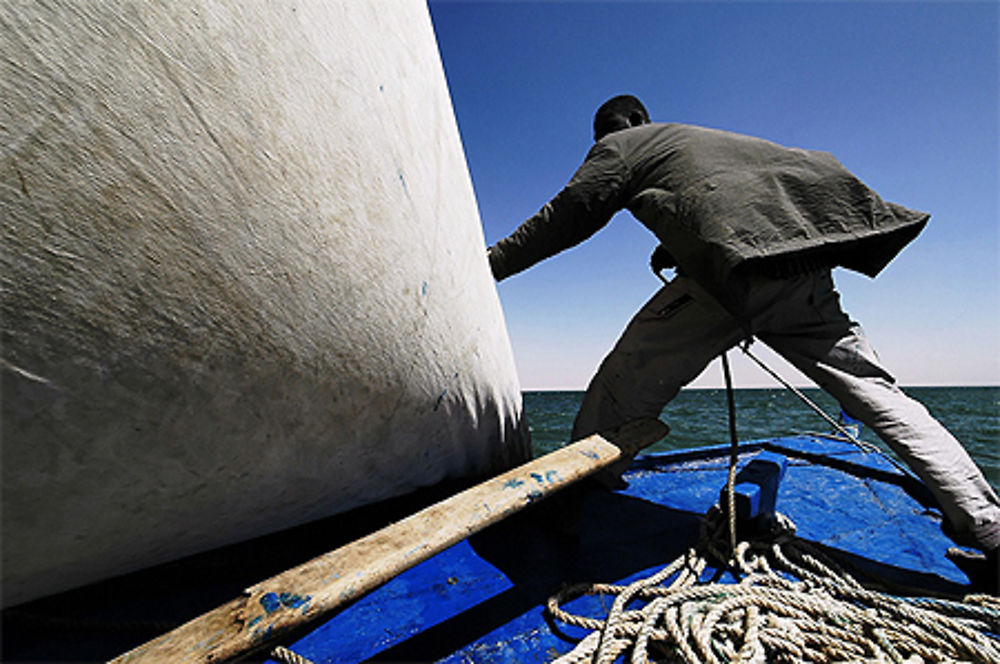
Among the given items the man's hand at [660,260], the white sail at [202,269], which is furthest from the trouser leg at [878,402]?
the white sail at [202,269]

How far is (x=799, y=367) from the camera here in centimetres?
113

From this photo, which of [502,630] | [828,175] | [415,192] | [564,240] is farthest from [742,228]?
[502,630]

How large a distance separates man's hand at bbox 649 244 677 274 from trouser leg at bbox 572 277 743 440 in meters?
0.31

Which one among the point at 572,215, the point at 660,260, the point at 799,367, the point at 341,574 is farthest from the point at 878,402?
the point at 341,574

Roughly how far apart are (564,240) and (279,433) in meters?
0.84

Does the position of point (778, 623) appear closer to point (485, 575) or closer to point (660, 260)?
point (485, 575)

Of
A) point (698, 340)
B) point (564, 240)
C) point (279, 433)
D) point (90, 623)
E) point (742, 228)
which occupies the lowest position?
point (90, 623)

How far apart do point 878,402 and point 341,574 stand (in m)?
1.16

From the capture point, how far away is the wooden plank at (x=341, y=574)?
1.50 feet

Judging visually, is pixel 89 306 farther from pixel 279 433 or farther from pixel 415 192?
pixel 415 192

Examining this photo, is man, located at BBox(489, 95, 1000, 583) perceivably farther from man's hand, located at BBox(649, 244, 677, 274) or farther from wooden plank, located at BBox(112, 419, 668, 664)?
wooden plank, located at BBox(112, 419, 668, 664)

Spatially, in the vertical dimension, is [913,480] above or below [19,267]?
below

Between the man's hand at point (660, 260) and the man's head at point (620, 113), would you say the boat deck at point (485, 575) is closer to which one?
the man's hand at point (660, 260)

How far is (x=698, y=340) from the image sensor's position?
1.14 m
